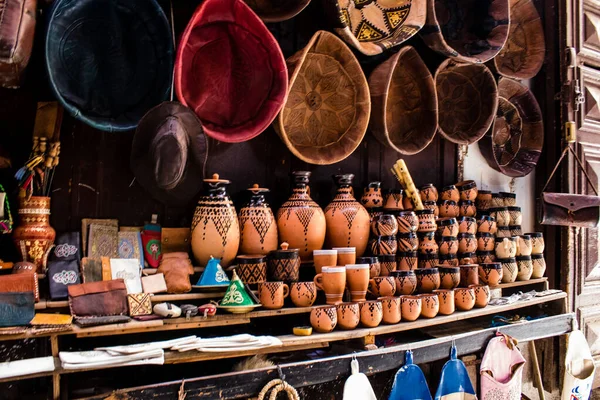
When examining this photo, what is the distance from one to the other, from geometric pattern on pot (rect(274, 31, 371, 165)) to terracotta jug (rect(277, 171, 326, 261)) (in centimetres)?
26

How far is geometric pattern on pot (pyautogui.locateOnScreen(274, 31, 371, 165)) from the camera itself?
2.70 m

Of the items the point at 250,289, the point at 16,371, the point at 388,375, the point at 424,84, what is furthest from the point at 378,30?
the point at 16,371

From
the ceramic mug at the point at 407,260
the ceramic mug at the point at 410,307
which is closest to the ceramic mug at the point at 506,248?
the ceramic mug at the point at 407,260

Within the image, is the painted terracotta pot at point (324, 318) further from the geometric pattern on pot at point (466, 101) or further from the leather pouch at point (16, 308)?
the geometric pattern on pot at point (466, 101)

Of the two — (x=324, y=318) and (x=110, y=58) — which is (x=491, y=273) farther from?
(x=110, y=58)

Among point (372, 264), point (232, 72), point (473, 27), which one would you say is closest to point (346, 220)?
point (372, 264)

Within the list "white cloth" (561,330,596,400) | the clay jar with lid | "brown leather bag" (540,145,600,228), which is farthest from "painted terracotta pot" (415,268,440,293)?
"brown leather bag" (540,145,600,228)

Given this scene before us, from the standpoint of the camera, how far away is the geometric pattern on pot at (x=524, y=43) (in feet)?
12.2

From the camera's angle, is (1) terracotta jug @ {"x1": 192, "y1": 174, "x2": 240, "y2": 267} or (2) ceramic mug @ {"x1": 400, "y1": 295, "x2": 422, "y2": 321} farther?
(2) ceramic mug @ {"x1": 400, "y1": 295, "x2": 422, "y2": 321}

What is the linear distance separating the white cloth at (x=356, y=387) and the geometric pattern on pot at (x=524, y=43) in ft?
8.56

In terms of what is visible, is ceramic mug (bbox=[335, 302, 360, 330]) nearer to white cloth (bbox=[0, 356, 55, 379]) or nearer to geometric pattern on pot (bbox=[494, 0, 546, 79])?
white cloth (bbox=[0, 356, 55, 379])

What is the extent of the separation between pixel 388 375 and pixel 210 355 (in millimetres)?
1213

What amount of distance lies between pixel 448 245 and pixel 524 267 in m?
0.68

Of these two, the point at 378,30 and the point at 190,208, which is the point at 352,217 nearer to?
the point at 190,208
